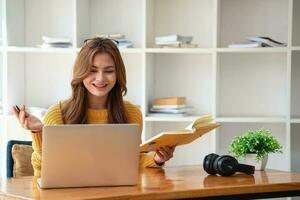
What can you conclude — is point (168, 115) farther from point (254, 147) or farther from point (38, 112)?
point (254, 147)

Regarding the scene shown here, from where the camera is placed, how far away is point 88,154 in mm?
2275

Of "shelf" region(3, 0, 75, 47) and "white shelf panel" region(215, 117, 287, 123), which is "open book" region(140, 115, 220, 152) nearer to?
"white shelf panel" region(215, 117, 287, 123)

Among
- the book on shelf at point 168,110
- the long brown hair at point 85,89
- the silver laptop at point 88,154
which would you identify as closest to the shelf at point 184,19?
the book on shelf at point 168,110

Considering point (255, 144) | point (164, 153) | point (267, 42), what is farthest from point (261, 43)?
point (164, 153)

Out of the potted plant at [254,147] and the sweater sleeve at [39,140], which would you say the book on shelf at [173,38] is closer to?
the potted plant at [254,147]

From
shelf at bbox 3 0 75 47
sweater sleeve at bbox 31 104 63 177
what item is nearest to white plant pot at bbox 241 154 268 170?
sweater sleeve at bbox 31 104 63 177

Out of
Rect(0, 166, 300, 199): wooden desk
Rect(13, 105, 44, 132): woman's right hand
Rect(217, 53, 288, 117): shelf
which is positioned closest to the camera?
Rect(0, 166, 300, 199): wooden desk

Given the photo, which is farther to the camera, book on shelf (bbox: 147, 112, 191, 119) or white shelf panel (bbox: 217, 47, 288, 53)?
book on shelf (bbox: 147, 112, 191, 119)

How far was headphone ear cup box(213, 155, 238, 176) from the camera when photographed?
2645 millimetres

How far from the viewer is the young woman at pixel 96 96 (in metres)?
2.73

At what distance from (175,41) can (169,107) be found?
1.50ft

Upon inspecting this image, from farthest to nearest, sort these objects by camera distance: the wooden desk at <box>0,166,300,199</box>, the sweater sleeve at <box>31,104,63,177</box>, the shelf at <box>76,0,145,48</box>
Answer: the shelf at <box>76,0,145,48</box>, the sweater sleeve at <box>31,104,63,177</box>, the wooden desk at <box>0,166,300,199</box>

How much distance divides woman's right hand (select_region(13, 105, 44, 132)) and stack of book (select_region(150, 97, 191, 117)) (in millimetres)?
1665

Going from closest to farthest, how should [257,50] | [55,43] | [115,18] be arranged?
[257,50]
[55,43]
[115,18]
